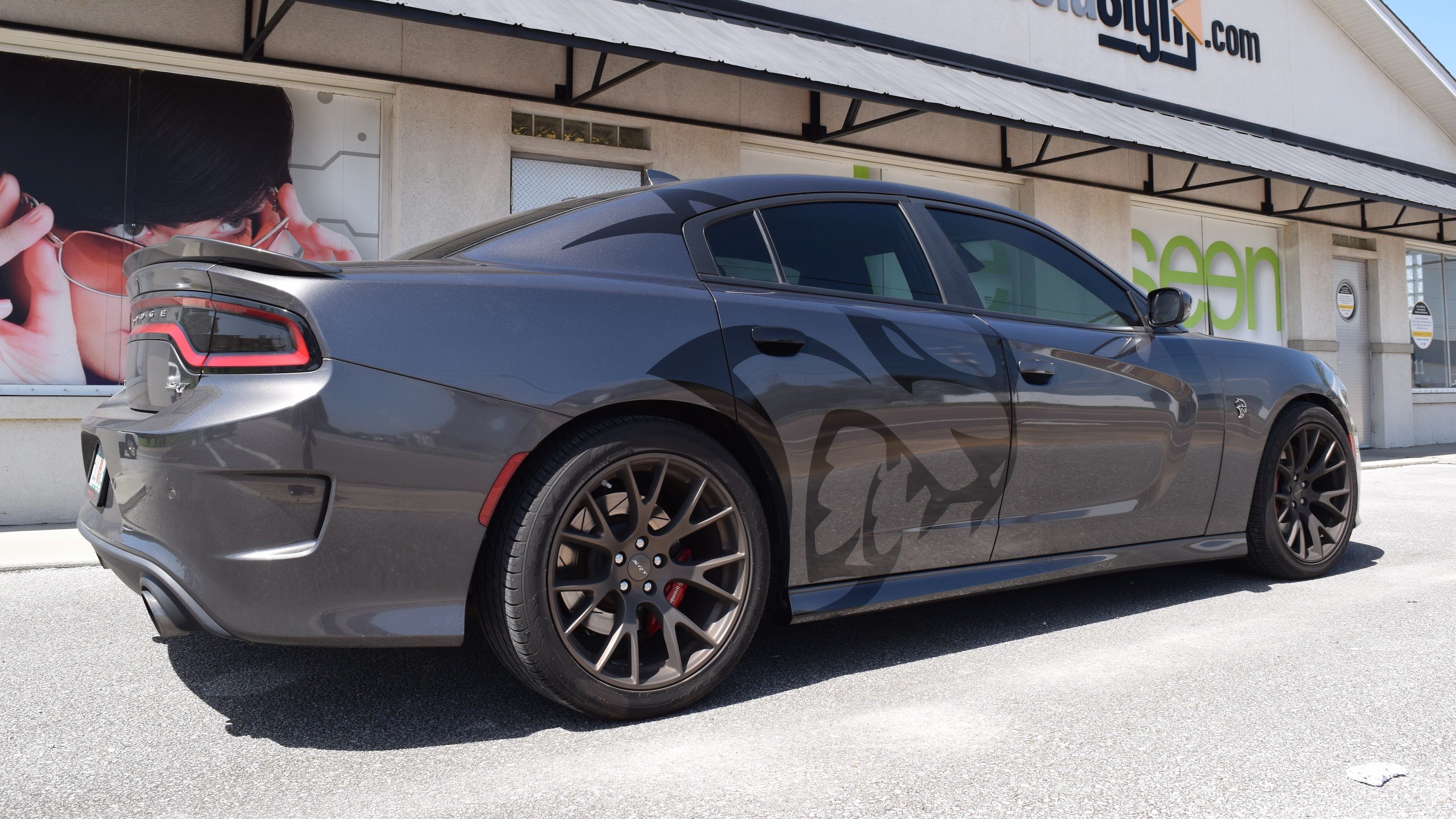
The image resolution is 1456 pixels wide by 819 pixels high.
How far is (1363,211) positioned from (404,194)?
1393 centimetres

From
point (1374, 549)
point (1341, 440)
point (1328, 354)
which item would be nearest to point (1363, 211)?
point (1328, 354)

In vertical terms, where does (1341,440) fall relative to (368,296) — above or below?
below

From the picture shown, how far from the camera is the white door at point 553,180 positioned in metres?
7.81

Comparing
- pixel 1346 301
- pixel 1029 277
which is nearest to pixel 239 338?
pixel 1029 277

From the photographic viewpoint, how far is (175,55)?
6.52m

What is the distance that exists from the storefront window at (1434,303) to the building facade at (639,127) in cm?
159

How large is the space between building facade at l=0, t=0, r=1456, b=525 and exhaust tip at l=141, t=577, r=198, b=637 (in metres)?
4.27

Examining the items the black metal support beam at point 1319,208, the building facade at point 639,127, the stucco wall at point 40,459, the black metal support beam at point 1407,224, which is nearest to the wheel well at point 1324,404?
the building facade at point 639,127

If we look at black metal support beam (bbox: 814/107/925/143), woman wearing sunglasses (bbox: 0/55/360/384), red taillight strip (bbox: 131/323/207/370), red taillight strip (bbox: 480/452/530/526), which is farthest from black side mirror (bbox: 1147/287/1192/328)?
woman wearing sunglasses (bbox: 0/55/360/384)

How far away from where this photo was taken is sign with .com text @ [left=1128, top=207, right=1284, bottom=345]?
40.3 ft

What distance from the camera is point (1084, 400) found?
10.8ft

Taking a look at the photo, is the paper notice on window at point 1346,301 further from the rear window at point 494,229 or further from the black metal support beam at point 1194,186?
the rear window at point 494,229

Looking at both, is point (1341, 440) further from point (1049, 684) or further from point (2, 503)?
point (2, 503)

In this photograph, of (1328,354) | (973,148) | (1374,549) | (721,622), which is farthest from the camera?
(1328,354)
